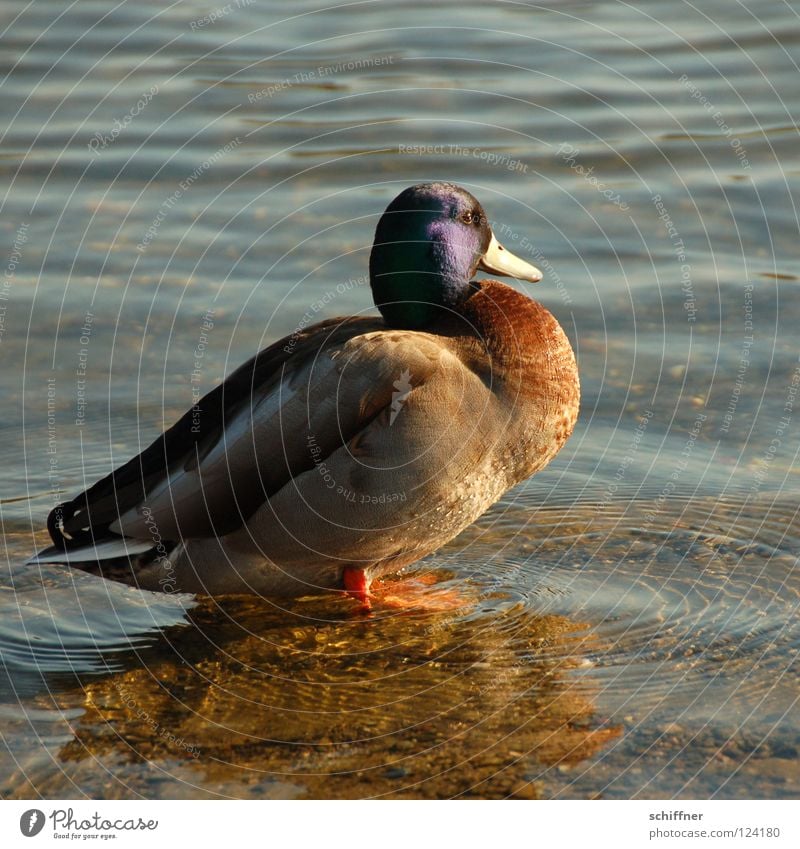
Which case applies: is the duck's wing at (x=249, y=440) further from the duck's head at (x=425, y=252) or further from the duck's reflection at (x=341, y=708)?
the duck's reflection at (x=341, y=708)

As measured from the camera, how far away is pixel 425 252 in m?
5.23

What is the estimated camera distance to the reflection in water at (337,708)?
433cm

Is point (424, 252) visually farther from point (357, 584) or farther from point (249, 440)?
point (357, 584)

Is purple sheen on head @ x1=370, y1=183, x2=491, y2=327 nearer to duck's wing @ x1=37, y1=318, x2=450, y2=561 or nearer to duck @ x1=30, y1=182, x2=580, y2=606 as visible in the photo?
duck @ x1=30, y1=182, x2=580, y2=606

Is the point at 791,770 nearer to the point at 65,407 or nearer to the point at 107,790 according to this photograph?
the point at 107,790

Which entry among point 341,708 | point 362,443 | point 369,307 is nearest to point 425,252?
point 362,443

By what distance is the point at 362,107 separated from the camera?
10.2 metres

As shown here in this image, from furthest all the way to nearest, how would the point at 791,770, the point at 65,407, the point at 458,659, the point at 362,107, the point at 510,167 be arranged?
the point at 362,107, the point at 510,167, the point at 65,407, the point at 458,659, the point at 791,770

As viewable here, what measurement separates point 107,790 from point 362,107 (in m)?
6.79

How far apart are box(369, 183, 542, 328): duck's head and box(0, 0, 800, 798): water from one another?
1047 millimetres

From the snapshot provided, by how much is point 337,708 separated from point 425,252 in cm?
164

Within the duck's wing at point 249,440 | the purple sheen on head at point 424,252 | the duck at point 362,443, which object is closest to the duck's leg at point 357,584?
the duck at point 362,443

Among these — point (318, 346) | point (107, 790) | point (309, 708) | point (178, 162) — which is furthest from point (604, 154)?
point (107, 790)

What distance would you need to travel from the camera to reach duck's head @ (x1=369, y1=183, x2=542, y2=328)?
5.18 metres
